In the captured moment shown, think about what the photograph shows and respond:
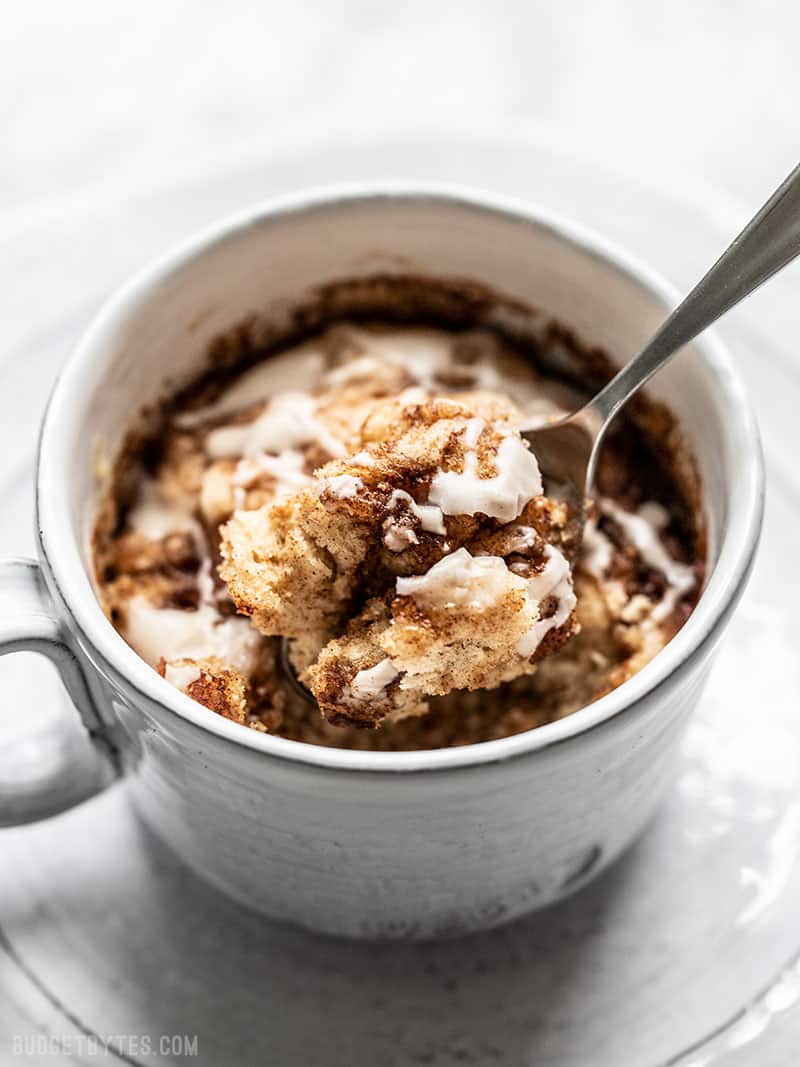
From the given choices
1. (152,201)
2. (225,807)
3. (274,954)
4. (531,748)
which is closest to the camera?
(531,748)

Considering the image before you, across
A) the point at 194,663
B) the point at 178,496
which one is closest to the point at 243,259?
the point at 178,496

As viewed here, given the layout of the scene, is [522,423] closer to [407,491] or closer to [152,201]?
[407,491]

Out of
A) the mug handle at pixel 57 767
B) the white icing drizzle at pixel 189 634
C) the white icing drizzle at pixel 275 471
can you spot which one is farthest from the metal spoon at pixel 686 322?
the mug handle at pixel 57 767

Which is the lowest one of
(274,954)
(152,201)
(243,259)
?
(274,954)

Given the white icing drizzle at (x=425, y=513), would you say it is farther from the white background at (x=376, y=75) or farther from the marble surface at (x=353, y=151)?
the white background at (x=376, y=75)

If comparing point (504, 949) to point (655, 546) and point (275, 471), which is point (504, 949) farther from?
point (275, 471)

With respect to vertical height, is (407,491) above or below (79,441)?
above

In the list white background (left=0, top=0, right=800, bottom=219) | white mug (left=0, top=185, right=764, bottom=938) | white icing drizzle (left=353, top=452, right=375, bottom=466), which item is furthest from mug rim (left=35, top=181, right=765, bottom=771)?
white background (left=0, top=0, right=800, bottom=219)
